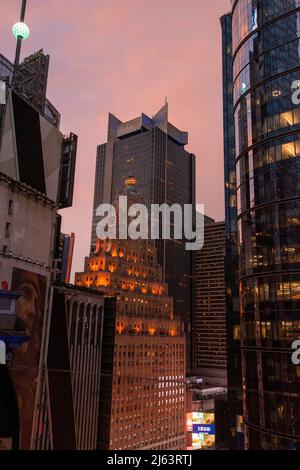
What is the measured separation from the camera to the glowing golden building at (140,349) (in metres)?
90.2

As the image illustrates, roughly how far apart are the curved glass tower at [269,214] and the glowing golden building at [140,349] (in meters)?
57.7

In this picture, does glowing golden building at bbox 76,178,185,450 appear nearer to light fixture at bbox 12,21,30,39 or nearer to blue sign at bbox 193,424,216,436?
blue sign at bbox 193,424,216,436

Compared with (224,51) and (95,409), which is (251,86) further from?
(95,409)

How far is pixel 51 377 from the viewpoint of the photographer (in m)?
42.4

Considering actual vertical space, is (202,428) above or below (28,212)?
below

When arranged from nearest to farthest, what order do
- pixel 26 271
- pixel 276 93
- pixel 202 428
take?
pixel 276 93 < pixel 26 271 < pixel 202 428

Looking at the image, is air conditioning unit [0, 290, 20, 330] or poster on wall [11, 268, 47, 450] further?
poster on wall [11, 268, 47, 450]

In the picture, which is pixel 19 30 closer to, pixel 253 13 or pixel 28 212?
pixel 28 212

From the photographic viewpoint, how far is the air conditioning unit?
104ft

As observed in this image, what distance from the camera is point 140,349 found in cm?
9662

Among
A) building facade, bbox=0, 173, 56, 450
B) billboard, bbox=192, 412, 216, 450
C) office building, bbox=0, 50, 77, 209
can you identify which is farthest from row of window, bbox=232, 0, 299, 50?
billboard, bbox=192, 412, 216, 450

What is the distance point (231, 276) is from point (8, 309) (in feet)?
112

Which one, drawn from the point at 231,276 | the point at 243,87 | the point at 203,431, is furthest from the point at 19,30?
the point at 203,431

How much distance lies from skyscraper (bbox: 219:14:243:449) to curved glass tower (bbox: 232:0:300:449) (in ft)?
47.2
